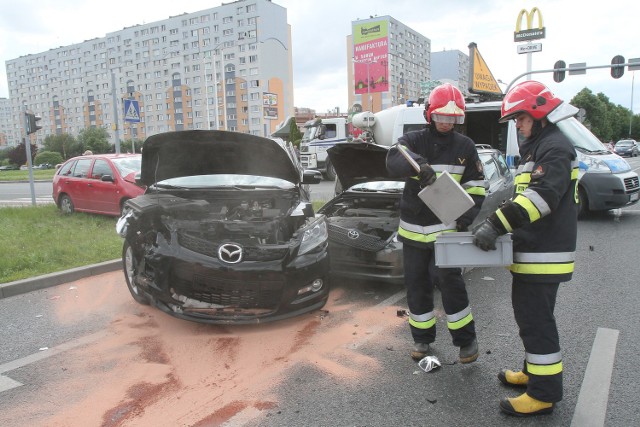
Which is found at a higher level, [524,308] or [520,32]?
[520,32]

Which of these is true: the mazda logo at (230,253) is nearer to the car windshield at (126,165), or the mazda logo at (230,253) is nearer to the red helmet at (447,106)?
the red helmet at (447,106)

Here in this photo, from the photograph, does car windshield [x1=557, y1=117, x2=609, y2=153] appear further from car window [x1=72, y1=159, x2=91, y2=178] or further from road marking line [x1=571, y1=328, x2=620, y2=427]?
car window [x1=72, y1=159, x2=91, y2=178]

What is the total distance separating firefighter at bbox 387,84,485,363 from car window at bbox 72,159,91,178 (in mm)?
8793

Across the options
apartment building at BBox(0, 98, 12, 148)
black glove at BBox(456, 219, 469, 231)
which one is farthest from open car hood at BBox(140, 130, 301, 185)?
apartment building at BBox(0, 98, 12, 148)

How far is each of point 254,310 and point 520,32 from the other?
64.4ft

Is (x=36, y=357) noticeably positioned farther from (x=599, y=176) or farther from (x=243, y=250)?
(x=599, y=176)

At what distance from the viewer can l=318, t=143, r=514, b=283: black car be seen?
4.89 metres

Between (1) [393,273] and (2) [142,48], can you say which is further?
(2) [142,48]

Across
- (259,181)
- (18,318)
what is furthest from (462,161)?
(18,318)

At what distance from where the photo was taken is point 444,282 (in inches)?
129

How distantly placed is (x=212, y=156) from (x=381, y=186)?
2.23 metres

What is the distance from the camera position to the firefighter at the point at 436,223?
10.7ft

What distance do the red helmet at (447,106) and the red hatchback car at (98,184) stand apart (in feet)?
23.8

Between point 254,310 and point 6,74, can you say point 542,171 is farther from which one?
point 6,74
